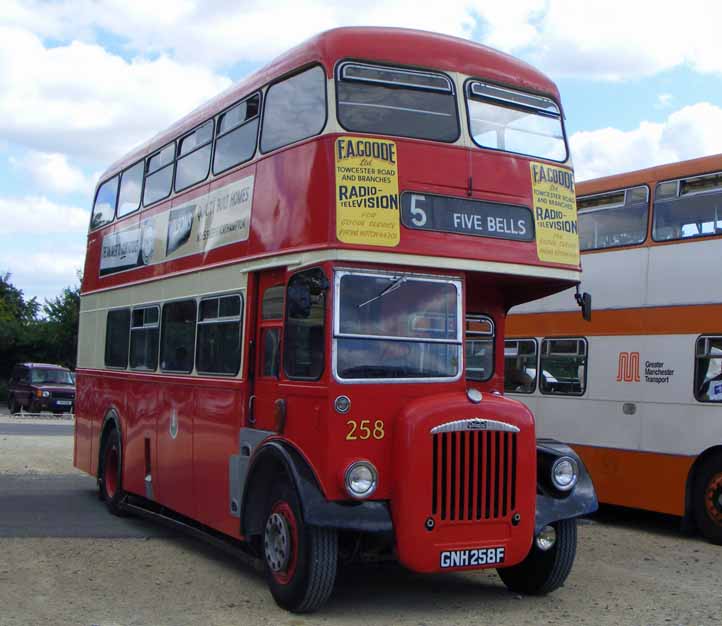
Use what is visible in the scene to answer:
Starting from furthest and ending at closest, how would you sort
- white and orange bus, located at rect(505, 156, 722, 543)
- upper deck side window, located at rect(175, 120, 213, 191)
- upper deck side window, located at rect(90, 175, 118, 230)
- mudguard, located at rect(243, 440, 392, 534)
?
upper deck side window, located at rect(90, 175, 118, 230), white and orange bus, located at rect(505, 156, 722, 543), upper deck side window, located at rect(175, 120, 213, 191), mudguard, located at rect(243, 440, 392, 534)

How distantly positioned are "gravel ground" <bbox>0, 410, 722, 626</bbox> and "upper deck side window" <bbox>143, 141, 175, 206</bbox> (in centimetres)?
396

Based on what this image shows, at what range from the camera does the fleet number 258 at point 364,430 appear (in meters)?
7.94

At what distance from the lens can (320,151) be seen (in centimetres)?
830

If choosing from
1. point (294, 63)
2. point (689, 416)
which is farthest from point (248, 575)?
point (689, 416)

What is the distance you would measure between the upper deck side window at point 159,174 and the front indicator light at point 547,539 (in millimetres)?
6003

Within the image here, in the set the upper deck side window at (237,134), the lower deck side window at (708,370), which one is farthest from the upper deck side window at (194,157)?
the lower deck side window at (708,370)

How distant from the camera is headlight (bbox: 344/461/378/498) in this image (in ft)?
25.6

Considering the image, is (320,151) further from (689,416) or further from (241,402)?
(689,416)

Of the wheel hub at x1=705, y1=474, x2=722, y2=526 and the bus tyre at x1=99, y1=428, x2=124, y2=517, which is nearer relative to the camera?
the wheel hub at x1=705, y1=474, x2=722, y2=526

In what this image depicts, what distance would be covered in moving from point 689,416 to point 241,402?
5546mm

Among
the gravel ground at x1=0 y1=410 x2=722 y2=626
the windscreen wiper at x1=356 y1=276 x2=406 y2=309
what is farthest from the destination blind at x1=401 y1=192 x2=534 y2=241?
the gravel ground at x1=0 y1=410 x2=722 y2=626

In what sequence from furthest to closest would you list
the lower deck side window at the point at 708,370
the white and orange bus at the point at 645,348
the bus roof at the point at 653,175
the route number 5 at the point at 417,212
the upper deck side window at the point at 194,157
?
the bus roof at the point at 653,175 → the white and orange bus at the point at 645,348 → the lower deck side window at the point at 708,370 → the upper deck side window at the point at 194,157 → the route number 5 at the point at 417,212

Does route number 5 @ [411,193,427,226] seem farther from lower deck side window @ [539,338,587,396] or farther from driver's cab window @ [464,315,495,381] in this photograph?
lower deck side window @ [539,338,587,396]

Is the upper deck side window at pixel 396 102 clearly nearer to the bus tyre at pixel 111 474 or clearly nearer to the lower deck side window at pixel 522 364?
the lower deck side window at pixel 522 364
